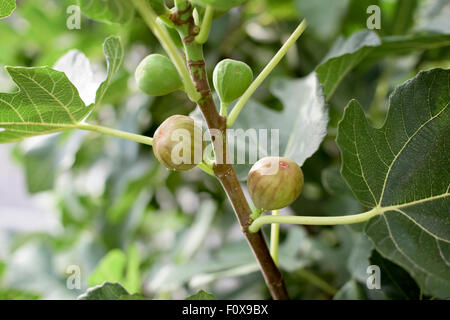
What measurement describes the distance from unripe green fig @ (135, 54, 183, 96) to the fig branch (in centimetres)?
2

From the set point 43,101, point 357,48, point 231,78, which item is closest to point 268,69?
point 231,78

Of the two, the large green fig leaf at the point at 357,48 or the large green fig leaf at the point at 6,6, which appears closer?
the large green fig leaf at the point at 6,6

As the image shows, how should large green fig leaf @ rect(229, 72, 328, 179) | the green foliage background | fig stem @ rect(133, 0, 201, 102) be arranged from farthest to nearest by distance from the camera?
the green foliage background
large green fig leaf @ rect(229, 72, 328, 179)
fig stem @ rect(133, 0, 201, 102)

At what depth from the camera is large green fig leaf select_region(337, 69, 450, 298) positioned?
48cm

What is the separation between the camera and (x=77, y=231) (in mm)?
1497

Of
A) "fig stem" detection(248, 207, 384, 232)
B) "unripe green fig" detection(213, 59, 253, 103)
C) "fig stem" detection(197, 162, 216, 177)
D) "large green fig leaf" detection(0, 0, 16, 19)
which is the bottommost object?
"fig stem" detection(248, 207, 384, 232)

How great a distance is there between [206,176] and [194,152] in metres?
1.00

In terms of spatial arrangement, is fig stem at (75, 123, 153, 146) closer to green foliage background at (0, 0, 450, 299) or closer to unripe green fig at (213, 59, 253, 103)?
unripe green fig at (213, 59, 253, 103)

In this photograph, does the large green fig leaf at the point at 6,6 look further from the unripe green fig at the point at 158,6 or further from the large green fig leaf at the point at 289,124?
the large green fig leaf at the point at 289,124

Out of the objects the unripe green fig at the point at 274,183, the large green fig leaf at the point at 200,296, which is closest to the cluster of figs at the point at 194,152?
the unripe green fig at the point at 274,183

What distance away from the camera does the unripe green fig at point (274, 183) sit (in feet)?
1.49

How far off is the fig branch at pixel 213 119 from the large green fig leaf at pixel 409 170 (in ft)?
0.41

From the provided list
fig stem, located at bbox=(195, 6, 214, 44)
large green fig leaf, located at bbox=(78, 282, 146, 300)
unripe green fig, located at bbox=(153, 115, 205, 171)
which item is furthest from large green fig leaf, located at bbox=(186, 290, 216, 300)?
fig stem, located at bbox=(195, 6, 214, 44)

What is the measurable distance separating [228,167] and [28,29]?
1333 millimetres
